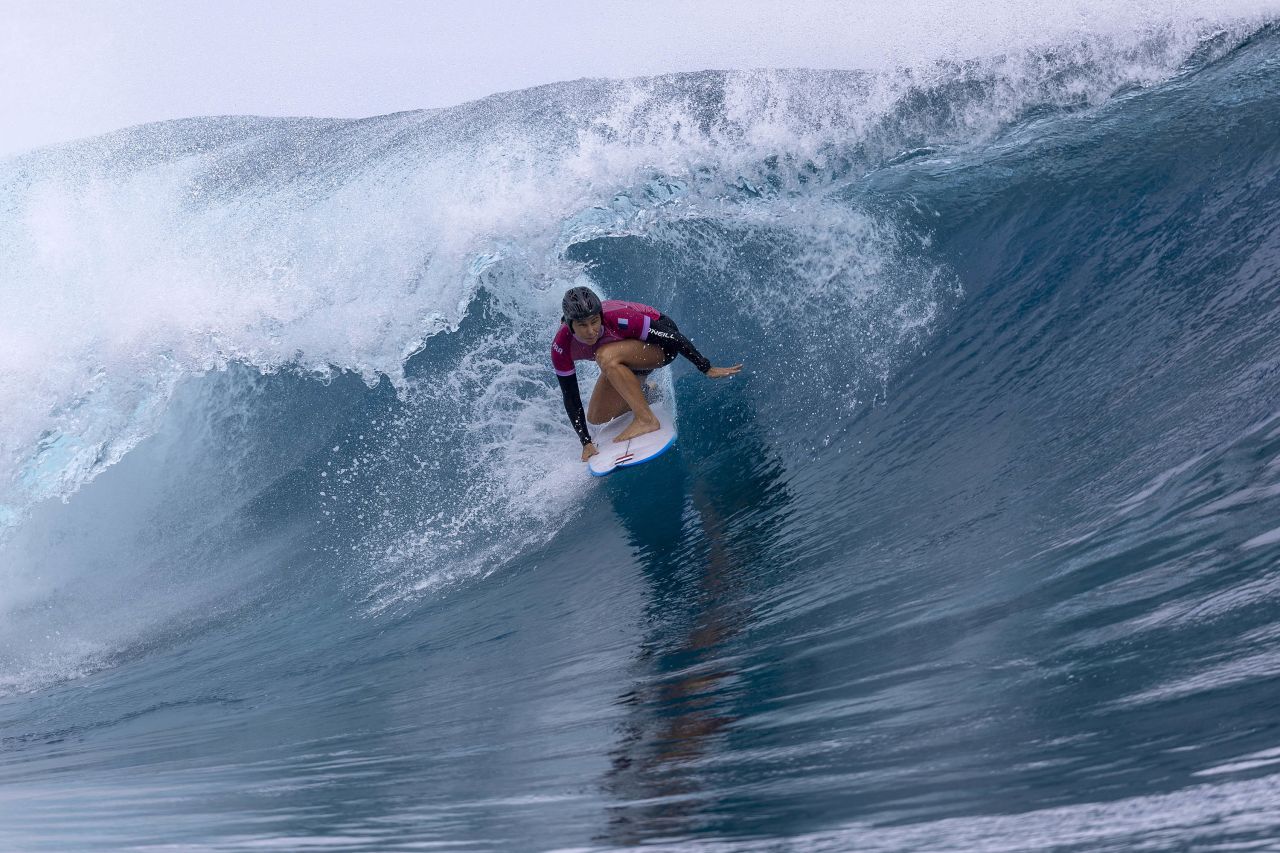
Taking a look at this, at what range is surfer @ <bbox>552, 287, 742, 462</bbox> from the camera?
5012mm

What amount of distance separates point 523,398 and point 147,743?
2.80 m

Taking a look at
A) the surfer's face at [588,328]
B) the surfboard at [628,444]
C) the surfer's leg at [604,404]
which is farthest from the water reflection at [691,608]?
the surfer's face at [588,328]

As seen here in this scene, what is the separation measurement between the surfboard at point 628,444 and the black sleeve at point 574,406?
13 cm

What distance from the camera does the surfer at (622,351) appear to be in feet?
16.4

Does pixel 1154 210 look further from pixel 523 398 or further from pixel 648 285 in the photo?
pixel 523 398

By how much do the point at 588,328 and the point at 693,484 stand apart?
3.37 ft

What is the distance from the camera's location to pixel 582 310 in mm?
4617

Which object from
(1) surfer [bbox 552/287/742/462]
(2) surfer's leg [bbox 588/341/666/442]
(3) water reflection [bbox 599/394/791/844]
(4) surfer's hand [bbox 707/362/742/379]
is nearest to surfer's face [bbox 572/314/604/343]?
(1) surfer [bbox 552/287/742/462]

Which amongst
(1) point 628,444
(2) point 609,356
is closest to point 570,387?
(2) point 609,356

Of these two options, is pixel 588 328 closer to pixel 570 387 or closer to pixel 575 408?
pixel 570 387

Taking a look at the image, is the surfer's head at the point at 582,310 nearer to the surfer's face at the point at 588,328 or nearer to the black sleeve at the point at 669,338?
the surfer's face at the point at 588,328

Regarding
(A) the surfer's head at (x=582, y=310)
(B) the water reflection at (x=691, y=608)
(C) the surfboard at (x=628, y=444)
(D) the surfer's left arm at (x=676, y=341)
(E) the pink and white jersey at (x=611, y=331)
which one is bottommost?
(B) the water reflection at (x=691, y=608)

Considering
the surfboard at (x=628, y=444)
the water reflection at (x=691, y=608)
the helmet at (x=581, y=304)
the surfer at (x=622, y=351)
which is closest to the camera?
the water reflection at (x=691, y=608)

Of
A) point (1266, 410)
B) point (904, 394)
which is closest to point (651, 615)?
point (904, 394)
